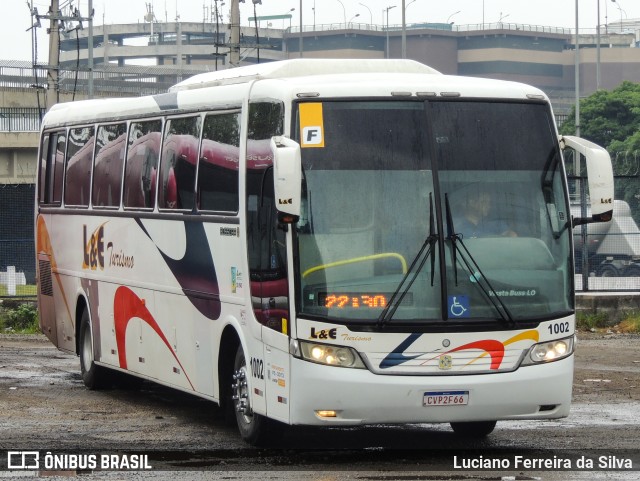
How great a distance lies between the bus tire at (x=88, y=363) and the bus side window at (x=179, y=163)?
3.08 m

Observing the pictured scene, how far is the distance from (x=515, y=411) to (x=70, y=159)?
319 inches

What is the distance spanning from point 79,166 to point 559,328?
7534 millimetres

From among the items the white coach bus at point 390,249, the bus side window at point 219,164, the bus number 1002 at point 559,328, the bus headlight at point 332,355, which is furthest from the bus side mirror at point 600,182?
the bus side window at point 219,164

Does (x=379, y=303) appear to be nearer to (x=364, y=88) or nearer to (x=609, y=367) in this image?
(x=364, y=88)

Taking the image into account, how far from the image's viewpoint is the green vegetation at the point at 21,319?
84.8 feet

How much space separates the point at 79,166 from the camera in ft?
54.7

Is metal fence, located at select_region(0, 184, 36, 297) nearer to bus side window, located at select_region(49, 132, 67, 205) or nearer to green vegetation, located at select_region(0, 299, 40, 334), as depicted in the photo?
green vegetation, located at select_region(0, 299, 40, 334)

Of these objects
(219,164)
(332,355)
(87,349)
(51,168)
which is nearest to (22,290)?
(51,168)

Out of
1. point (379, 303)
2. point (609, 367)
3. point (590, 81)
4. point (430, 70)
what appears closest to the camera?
point (379, 303)

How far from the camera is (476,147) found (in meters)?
10.9

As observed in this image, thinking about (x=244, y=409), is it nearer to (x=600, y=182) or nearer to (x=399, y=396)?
(x=399, y=396)

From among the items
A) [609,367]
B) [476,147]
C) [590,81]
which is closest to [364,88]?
[476,147]

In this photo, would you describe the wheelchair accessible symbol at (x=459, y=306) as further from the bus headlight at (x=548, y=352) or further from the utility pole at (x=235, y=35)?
the utility pole at (x=235, y=35)

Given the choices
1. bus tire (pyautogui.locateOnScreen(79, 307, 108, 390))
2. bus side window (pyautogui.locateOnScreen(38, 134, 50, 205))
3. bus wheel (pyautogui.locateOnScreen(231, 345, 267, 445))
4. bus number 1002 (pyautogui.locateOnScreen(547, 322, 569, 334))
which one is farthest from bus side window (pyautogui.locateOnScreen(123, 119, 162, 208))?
bus number 1002 (pyautogui.locateOnScreen(547, 322, 569, 334))
